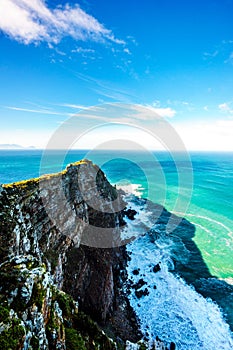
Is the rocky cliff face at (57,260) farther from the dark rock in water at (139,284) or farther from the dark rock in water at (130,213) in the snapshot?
the dark rock in water at (130,213)

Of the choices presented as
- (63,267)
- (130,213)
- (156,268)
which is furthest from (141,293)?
(130,213)

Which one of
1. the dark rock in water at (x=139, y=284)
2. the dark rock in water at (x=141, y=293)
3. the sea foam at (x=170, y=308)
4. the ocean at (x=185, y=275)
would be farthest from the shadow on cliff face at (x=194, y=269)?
the dark rock in water at (x=141, y=293)

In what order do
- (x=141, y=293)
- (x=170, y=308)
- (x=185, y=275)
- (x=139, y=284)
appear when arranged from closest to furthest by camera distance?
(x=170, y=308)
(x=141, y=293)
(x=139, y=284)
(x=185, y=275)

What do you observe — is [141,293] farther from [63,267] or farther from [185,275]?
[63,267]

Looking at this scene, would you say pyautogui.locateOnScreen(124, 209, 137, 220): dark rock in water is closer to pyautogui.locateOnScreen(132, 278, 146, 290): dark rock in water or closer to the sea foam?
the sea foam

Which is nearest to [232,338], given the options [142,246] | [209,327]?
[209,327]

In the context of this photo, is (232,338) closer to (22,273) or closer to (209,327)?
(209,327)
